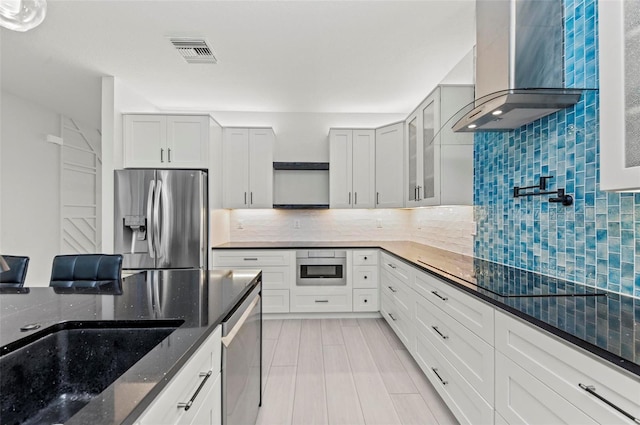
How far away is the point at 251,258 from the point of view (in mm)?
3600

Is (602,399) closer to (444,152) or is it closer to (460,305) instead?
(460,305)

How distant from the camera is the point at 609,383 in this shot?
82 centimetres

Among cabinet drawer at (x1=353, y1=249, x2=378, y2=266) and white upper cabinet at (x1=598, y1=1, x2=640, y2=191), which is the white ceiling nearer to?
white upper cabinet at (x1=598, y1=1, x2=640, y2=191)

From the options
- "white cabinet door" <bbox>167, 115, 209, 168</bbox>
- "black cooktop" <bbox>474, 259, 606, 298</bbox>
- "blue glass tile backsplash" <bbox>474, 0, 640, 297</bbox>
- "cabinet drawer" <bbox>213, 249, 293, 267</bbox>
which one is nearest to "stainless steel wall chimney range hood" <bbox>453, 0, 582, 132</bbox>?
"blue glass tile backsplash" <bbox>474, 0, 640, 297</bbox>

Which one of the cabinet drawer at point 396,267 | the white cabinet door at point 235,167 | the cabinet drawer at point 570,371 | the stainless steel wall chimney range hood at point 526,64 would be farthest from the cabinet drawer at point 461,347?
the white cabinet door at point 235,167

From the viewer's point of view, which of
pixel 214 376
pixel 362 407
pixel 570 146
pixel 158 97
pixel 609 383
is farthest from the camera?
pixel 158 97

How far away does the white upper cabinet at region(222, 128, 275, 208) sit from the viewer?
3.85 metres

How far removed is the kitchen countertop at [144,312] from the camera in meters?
0.58

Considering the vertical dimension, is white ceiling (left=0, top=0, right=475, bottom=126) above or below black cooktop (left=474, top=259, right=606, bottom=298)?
above

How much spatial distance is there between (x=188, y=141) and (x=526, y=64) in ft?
10.4

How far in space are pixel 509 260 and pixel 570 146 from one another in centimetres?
89

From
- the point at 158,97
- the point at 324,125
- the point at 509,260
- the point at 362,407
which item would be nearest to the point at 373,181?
the point at 324,125

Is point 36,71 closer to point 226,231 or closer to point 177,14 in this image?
point 177,14

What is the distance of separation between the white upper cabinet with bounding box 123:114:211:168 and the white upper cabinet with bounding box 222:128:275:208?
472mm
